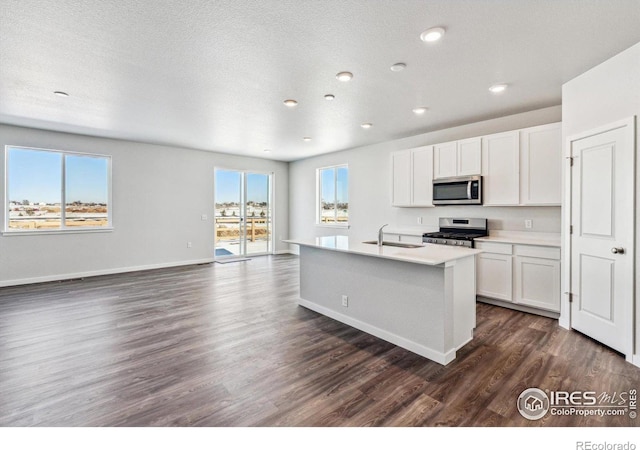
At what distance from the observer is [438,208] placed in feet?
17.1

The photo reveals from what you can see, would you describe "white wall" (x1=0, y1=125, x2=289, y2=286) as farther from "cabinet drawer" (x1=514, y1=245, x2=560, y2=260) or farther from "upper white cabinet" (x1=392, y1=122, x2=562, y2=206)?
"cabinet drawer" (x1=514, y1=245, x2=560, y2=260)

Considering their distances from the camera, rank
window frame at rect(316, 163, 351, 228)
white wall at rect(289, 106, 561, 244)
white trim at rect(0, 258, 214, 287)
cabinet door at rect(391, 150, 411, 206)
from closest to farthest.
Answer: white wall at rect(289, 106, 561, 244)
white trim at rect(0, 258, 214, 287)
cabinet door at rect(391, 150, 411, 206)
window frame at rect(316, 163, 351, 228)

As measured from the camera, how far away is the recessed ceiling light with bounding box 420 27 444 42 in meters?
2.33

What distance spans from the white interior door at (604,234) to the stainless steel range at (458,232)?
129 cm

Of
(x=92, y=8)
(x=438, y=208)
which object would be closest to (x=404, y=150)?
(x=438, y=208)

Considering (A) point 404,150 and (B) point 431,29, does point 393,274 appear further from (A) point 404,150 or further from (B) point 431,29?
(A) point 404,150

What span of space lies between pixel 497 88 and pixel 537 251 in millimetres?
1987

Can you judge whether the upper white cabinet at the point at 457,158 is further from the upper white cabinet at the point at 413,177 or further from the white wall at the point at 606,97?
the white wall at the point at 606,97

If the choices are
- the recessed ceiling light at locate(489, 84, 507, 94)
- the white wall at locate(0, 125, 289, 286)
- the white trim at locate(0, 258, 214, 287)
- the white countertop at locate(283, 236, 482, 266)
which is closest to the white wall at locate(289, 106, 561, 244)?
the recessed ceiling light at locate(489, 84, 507, 94)

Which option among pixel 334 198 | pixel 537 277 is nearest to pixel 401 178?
pixel 334 198

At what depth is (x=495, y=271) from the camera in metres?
4.02

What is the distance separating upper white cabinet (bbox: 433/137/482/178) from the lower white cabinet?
1.15 metres

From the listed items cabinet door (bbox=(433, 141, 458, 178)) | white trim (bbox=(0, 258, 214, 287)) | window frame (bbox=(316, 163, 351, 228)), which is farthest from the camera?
window frame (bbox=(316, 163, 351, 228))

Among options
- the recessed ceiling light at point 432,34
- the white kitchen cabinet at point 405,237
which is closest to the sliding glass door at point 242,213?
the white kitchen cabinet at point 405,237
